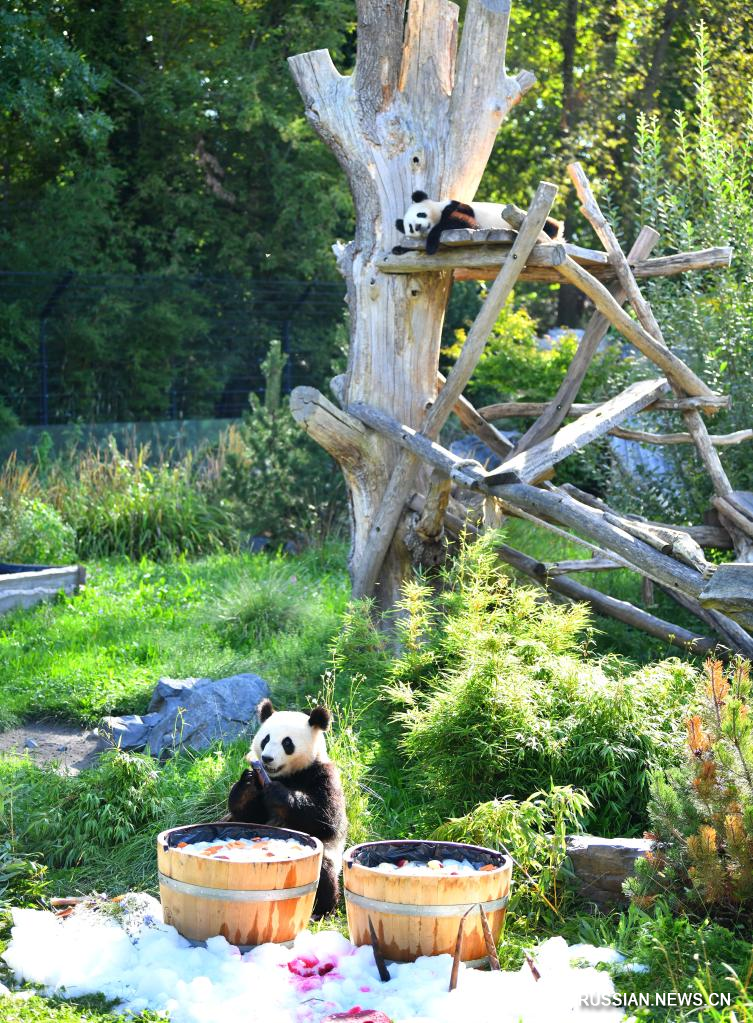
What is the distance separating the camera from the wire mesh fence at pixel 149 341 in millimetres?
17016

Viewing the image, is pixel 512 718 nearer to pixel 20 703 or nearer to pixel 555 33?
pixel 20 703

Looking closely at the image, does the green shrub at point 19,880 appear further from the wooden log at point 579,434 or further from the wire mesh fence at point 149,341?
the wire mesh fence at point 149,341

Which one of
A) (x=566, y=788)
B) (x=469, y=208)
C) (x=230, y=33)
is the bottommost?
(x=566, y=788)

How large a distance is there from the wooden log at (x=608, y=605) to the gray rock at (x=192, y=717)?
67.0 inches

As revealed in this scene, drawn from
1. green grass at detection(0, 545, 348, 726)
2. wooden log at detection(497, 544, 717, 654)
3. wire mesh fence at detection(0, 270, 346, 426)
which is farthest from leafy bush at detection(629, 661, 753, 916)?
wire mesh fence at detection(0, 270, 346, 426)

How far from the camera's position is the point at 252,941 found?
3715 mm

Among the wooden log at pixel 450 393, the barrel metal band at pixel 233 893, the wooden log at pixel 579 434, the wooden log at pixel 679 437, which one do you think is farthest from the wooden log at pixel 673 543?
the barrel metal band at pixel 233 893

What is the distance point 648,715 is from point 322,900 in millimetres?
1498

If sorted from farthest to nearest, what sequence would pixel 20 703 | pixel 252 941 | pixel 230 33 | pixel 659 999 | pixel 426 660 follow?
pixel 230 33 < pixel 20 703 < pixel 426 660 < pixel 252 941 < pixel 659 999

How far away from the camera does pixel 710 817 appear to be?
3559 millimetres

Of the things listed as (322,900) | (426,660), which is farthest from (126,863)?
(426,660)

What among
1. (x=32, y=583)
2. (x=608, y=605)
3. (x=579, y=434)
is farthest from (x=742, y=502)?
(x=32, y=583)

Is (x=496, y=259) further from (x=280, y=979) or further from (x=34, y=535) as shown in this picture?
(x=34, y=535)

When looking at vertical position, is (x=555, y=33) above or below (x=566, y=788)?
above
